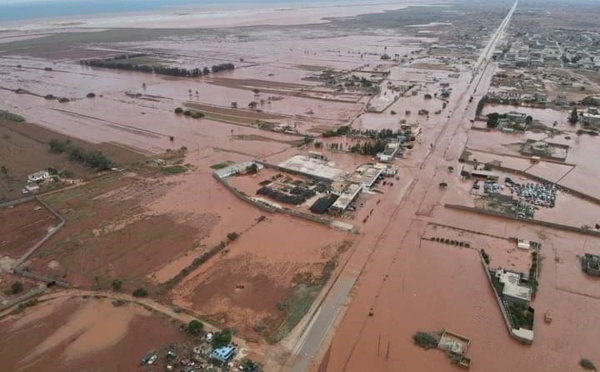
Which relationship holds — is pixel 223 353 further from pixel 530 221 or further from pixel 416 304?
pixel 530 221

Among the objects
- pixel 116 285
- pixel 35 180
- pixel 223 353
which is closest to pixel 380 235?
pixel 223 353

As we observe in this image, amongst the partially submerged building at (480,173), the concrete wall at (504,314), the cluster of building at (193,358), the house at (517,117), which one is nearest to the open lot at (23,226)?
the cluster of building at (193,358)

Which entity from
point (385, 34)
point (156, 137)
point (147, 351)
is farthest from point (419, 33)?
point (147, 351)

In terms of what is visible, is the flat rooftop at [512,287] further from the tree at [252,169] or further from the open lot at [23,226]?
the open lot at [23,226]

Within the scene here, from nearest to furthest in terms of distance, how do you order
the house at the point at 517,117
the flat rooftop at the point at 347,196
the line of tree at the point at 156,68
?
the flat rooftop at the point at 347,196, the house at the point at 517,117, the line of tree at the point at 156,68

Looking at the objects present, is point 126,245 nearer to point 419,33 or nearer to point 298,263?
point 298,263

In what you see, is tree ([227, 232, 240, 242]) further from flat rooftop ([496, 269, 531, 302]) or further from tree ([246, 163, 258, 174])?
flat rooftop ([496, 269, 531, 302])

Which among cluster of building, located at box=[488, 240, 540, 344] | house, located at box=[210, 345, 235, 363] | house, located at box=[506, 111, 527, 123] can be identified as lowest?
cluster of building, located at box=[488, 240, 540, 344]

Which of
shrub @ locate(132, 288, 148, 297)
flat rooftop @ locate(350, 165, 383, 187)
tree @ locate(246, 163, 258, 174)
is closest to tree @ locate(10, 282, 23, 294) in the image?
shrub @ locate(132, 288, 148, 297)
